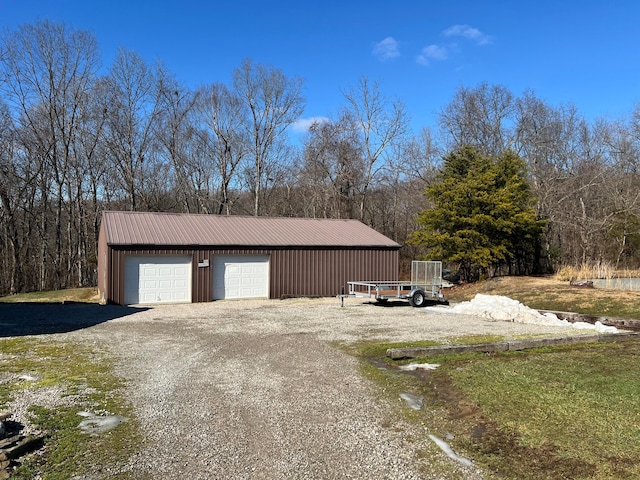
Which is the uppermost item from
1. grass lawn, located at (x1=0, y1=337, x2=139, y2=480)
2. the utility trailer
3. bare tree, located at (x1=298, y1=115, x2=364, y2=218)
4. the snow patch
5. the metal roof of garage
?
bare tree, located at (x1=298, y1=115, x2=364, y2=218)

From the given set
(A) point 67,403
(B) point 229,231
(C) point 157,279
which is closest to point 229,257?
(B) point 229,231

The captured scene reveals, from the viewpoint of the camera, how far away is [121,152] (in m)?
31.8

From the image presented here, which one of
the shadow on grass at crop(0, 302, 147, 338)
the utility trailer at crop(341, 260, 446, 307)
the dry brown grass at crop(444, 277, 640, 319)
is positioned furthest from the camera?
the utility trailer at crop(341, 260, 446, 307)

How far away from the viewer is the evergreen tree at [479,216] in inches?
866

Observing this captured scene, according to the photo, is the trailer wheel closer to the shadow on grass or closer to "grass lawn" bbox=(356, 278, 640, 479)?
"grass lawn" bbox=(356, 278, 640, 479)

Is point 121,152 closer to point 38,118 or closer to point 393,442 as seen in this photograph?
point 38,118

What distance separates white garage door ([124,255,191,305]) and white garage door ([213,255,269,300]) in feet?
3.94

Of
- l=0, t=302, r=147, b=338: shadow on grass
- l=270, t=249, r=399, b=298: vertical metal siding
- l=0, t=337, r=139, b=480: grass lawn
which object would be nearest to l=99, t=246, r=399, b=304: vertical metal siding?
l=270, t=249, r=399, b=298: vertical metal siding

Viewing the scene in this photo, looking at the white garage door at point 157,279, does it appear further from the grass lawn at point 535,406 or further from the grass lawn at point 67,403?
the grass lawn at point 535,406

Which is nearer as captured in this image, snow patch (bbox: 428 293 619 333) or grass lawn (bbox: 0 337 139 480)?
grass lawn (bbox: 0 337 139 480)

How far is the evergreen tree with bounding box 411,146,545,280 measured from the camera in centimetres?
2198

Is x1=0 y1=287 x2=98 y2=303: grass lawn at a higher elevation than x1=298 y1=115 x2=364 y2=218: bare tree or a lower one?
lower

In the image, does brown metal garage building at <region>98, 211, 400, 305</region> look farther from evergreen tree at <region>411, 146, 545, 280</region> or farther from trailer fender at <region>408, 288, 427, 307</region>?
trailer fender at <region>408, 288, 427, 307</region>

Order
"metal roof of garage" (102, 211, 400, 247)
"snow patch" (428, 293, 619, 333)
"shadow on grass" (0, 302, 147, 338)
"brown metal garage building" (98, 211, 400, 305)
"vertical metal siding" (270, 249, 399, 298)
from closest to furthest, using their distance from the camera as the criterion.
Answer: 1. "shadow on grass" (0, 302, 147, 338)
2. "snow patch" (428, 293, 619, 333)
3. "brown metal garage building" (98, 211, 400, 305)
4. "metal roof of garage" (102, 211, 400, 247)
5. "vertical metal siding" (270, 249, 399, 298)
